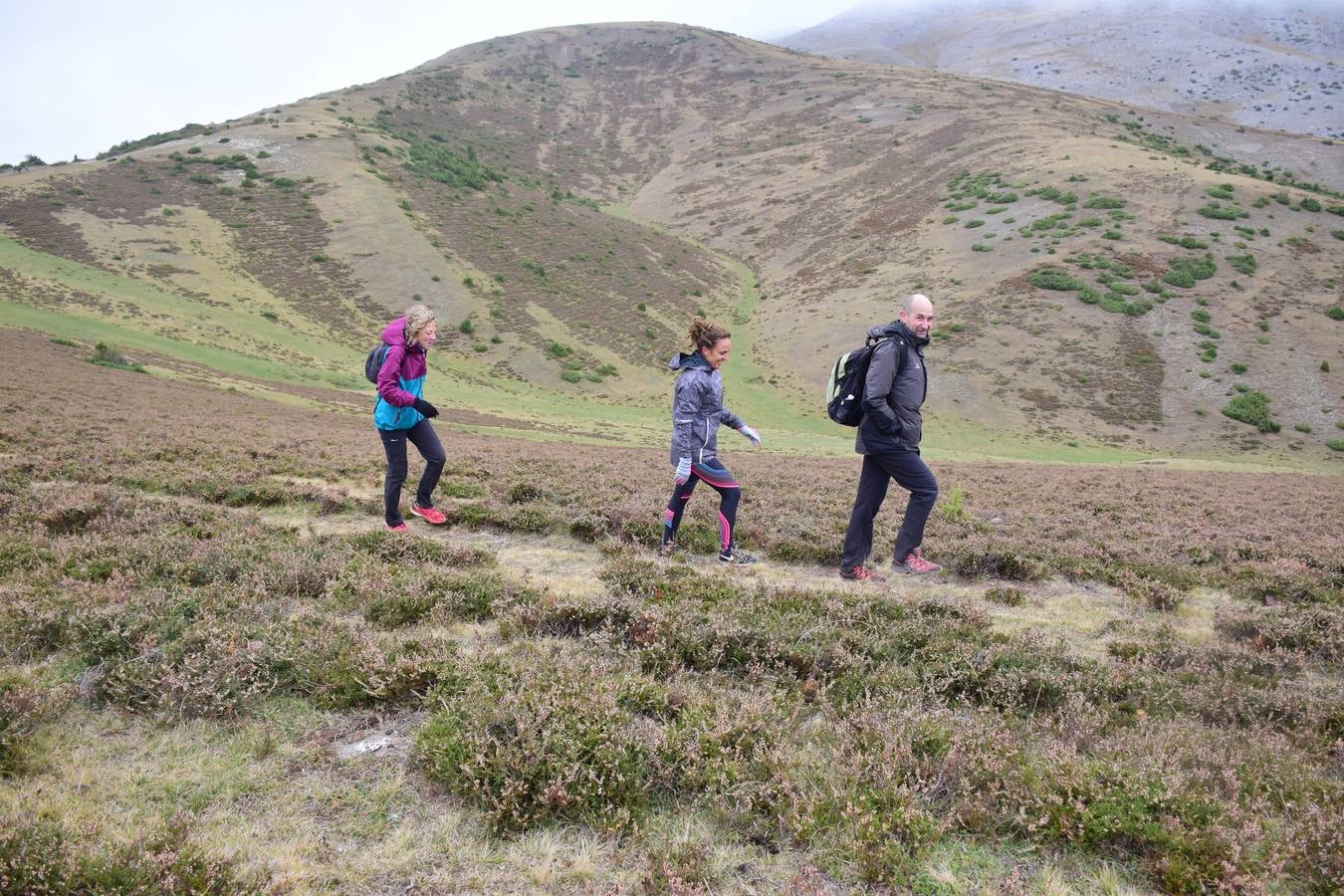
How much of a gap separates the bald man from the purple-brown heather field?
69 cm

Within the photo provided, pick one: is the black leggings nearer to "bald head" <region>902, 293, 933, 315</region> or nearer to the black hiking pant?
the black hiking pant

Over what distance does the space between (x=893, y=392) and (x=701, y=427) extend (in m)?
2.17

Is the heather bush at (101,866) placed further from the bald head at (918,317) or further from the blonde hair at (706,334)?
the bald head at (918,317)

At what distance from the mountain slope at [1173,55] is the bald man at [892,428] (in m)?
152

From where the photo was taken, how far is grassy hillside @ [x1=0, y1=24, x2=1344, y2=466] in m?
37.2

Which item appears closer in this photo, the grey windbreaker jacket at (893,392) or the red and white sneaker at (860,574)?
the grey windbreaker jacket at (893,392)

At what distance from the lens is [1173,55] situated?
14312 centimetres

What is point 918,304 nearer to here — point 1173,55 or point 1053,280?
point 1053,280

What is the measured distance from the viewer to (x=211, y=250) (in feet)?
164

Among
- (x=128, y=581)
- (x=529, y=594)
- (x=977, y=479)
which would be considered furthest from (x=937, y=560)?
(x=977, y=479)

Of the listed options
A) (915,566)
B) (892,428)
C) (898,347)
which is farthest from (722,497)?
(898,347)

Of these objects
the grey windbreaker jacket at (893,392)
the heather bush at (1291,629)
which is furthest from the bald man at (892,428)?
the heather bush at (1291,629)

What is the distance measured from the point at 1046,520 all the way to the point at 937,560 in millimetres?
4485

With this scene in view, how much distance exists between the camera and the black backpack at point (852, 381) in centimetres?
726
